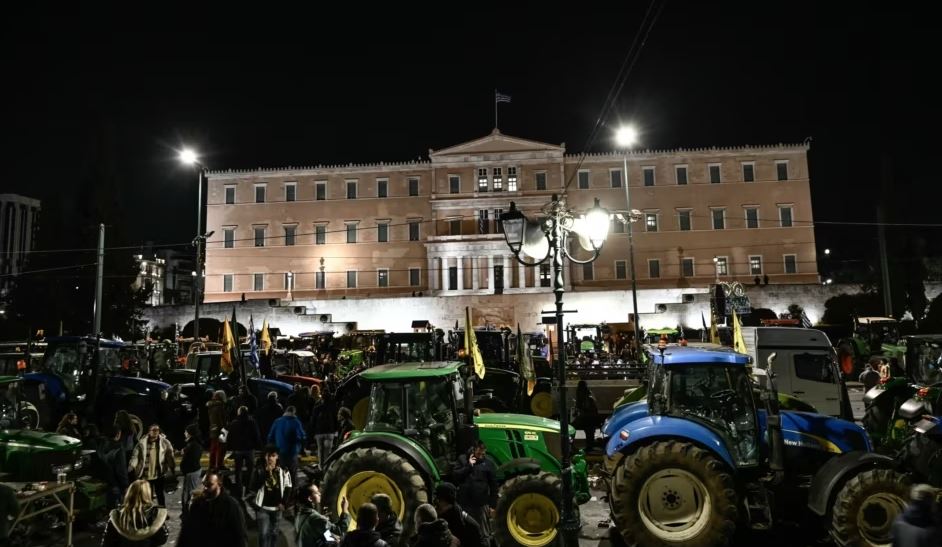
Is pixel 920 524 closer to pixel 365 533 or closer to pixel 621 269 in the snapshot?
pixel 365 533

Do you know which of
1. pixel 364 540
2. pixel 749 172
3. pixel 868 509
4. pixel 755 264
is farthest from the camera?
pixel 749 172

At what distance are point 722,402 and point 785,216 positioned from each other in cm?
4395

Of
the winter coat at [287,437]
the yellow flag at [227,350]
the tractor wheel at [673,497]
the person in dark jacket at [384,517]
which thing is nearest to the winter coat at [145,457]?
the winter coat at [287,437]

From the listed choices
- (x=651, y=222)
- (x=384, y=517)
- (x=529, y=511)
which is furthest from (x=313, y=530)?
(x=651, y=222)

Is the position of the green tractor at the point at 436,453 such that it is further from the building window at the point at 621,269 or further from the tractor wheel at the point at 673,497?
the building window at the point at 621,269

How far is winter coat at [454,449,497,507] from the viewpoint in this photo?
6590 mm

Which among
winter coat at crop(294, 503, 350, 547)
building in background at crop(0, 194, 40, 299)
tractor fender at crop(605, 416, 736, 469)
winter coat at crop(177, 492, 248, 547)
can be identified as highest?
building in background at crop(0, 194, 40, 299)

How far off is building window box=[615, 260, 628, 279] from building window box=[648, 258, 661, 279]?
6.22 feet

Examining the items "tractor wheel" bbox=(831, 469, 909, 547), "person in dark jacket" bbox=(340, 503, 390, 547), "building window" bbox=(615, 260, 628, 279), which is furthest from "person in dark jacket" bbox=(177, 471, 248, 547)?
"building window" bbox=(615, 260, 628, 279)

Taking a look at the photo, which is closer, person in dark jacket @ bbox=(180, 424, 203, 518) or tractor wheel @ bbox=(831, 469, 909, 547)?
tractor wheel @ bbox=(831, 469, 909, 547)

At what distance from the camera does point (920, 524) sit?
4.52 meters

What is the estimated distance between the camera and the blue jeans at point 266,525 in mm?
6742

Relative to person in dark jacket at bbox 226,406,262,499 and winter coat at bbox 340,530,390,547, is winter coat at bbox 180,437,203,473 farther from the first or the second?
winter coat at bbox 340,530,390,547

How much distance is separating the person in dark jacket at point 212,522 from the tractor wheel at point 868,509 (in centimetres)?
632
